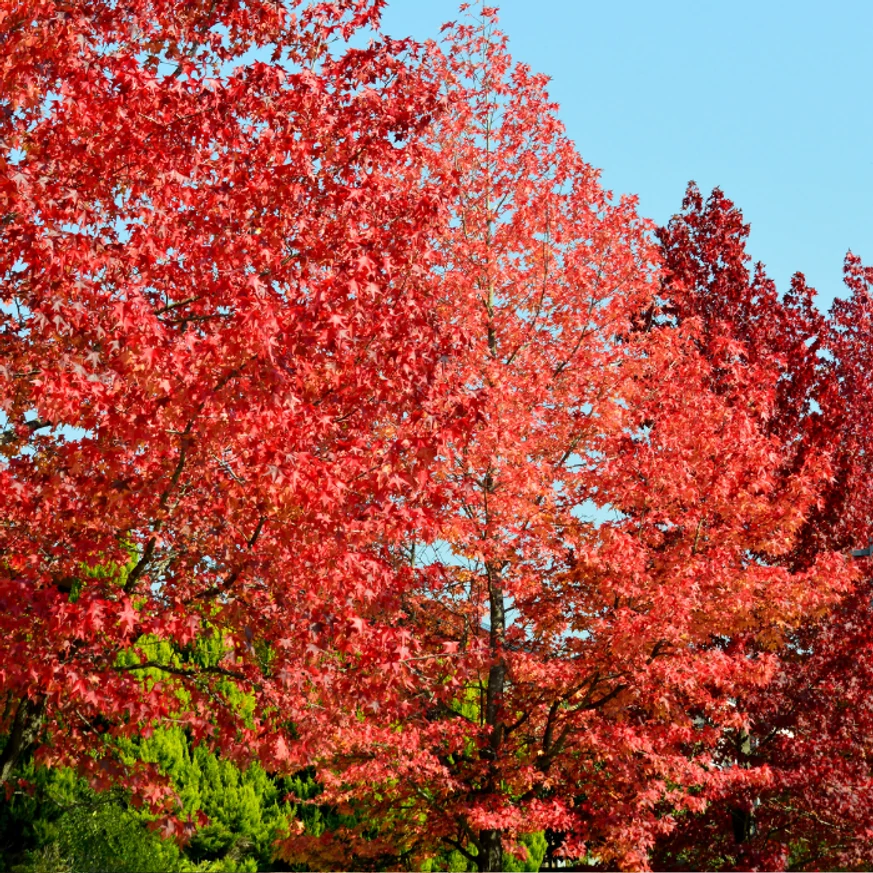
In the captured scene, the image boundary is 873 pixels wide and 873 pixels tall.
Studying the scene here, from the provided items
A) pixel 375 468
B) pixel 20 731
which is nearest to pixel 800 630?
pixel 375 468

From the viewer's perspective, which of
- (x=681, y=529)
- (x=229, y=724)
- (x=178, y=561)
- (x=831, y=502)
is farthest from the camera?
(x=831, y=502)

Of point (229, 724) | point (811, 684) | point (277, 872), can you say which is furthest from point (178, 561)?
point (811, 684)

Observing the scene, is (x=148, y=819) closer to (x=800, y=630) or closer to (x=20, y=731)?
(x=20, y=731)

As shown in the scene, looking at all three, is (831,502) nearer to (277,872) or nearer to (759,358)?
(759,358)

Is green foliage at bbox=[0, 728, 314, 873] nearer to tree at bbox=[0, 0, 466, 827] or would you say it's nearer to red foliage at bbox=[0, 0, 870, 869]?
red foliage at bbox=[0, 0, 870, 869]

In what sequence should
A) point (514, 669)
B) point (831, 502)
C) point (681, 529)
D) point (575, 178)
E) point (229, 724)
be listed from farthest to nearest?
1. point (831, 502)
2. point (575, 178)
3. point (681, 529)
4. point (514, 669)
5. point (229, 724)

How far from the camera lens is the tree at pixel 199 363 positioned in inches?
287

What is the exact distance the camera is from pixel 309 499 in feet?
25.0

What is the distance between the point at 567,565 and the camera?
1204cm

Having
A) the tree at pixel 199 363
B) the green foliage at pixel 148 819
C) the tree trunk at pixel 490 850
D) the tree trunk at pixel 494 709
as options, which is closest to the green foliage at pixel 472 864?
the green foliage at pixel 148 819

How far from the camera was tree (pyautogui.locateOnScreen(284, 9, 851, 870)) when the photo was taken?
441 inches

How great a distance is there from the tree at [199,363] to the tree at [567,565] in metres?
2.17

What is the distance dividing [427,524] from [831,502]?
953 cm

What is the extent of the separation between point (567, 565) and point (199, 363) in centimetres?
615
